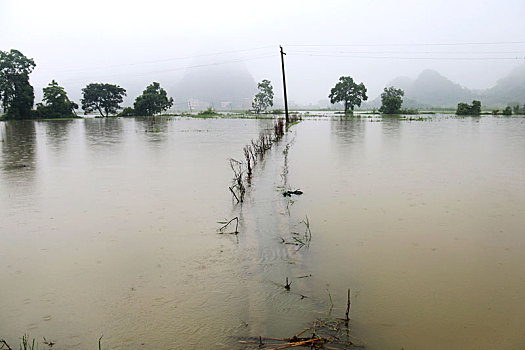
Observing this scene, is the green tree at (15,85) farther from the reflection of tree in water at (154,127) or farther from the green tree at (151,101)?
the reflection of tree in water at (154,127)

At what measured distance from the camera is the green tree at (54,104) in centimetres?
4194

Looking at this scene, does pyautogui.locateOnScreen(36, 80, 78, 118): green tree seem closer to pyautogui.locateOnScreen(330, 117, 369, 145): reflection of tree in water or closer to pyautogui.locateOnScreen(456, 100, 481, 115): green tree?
pyautogui.locateOnScreen(330, 117, 369, 145): reflection of tree in water

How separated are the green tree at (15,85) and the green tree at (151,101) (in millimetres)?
12884

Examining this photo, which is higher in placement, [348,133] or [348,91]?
[348,91]

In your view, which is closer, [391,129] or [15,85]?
[391,129]

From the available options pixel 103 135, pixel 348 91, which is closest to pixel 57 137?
pixel 103 135

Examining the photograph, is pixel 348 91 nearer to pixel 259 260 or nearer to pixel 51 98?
pixel 51 98

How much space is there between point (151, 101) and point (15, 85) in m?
15.6

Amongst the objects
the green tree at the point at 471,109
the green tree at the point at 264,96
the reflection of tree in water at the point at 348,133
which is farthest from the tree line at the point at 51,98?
the green tree at the point at 471,109

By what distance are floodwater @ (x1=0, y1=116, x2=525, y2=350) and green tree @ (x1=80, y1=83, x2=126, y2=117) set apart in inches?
1801

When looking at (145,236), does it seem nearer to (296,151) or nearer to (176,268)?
(176,268)

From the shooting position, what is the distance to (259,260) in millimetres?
3395

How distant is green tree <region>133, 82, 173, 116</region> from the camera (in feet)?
157

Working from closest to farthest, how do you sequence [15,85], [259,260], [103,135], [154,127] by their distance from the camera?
[259,260] < [103,135] < [154,127] < [15,85]
